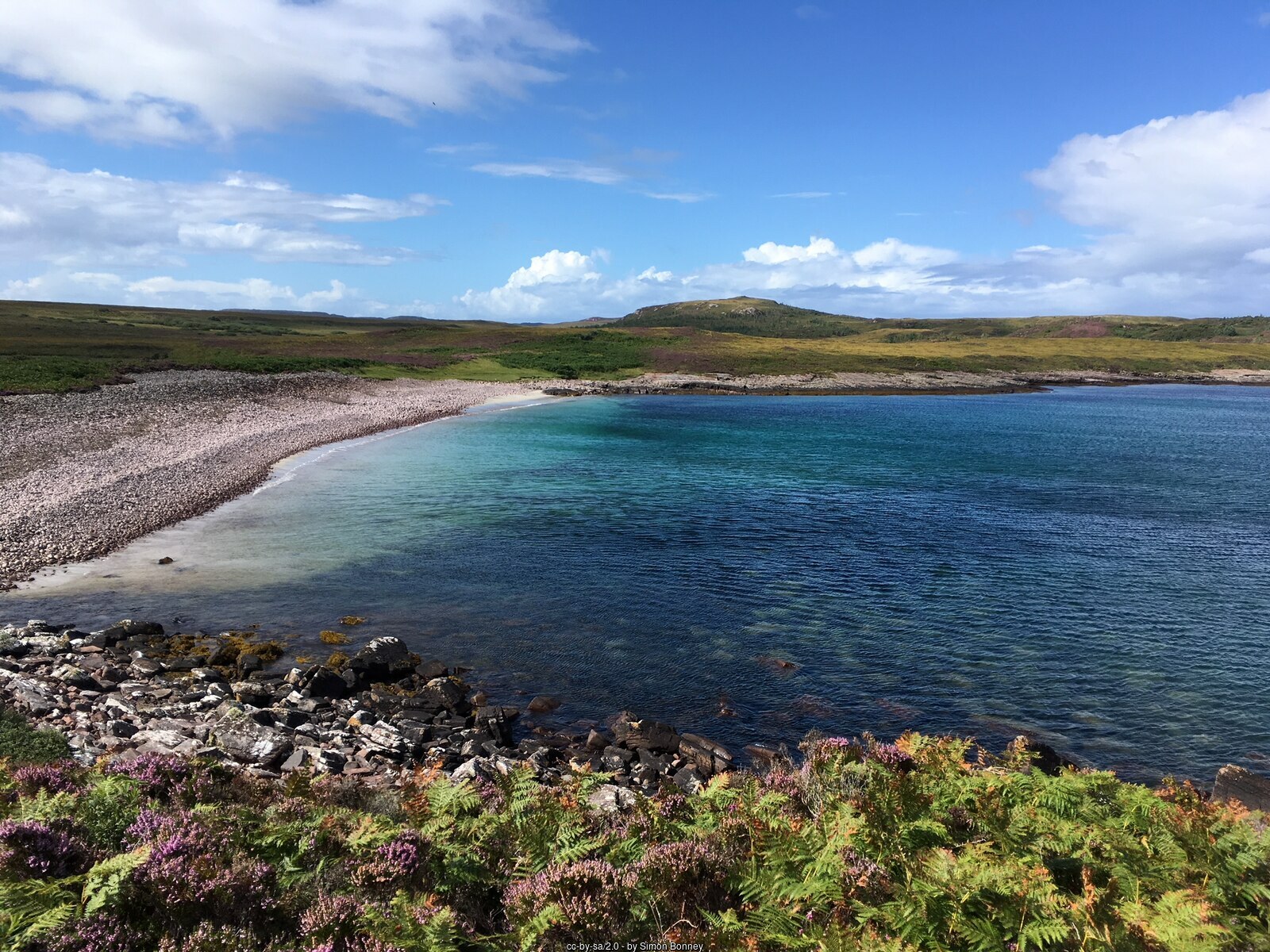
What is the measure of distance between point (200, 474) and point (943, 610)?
34.0 meters

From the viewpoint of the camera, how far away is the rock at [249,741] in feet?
41.8

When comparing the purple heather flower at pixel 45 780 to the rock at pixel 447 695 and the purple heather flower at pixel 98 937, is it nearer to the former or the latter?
the purple heather flower at pixel 98 937

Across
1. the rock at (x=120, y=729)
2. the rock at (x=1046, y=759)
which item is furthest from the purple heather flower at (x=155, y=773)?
the rock at (x=1046, y=759)

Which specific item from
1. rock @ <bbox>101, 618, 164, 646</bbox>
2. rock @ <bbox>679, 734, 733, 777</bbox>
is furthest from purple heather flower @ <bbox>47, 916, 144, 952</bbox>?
rock @ <bbox>101, 618, 164, 646</bbox>

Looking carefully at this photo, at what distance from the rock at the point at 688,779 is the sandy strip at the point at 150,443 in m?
20.7

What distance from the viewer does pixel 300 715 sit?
15.0 m

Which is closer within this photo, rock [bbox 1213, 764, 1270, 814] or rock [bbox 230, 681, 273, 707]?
rock [bbox 1213, 764, 1270, 814]

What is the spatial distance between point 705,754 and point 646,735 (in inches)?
49.3

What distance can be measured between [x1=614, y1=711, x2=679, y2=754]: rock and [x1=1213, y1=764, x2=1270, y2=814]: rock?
9.00 m

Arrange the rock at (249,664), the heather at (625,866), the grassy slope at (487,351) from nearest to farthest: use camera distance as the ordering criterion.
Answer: the heather at (625,866)
the rock at (249,664)
the grassy slope at (487,351)

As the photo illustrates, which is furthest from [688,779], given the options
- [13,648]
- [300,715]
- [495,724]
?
[13,648]

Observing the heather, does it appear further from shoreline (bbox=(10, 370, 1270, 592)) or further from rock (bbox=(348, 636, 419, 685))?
shoreline (bbox=(10, 370, 1270, 592))

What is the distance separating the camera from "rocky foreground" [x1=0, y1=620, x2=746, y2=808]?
12891 mm

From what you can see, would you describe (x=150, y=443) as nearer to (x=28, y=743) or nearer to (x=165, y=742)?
(x=165, y=742)
